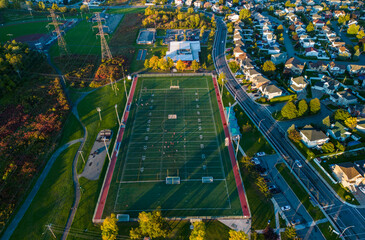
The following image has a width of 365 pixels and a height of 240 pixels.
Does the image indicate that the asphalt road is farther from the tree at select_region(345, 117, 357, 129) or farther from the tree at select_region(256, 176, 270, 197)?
the tree at select_region(345, 117, 357, 129)

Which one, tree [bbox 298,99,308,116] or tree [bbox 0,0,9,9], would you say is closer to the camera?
tree [bbox 298,99,308,116]

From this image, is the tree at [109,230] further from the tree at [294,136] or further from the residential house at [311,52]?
the residential house at [311,52]

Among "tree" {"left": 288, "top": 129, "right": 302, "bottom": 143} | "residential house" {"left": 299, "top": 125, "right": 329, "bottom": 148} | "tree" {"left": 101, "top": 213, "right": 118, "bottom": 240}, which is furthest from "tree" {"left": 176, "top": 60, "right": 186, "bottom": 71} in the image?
"tree" {"left": 101, "top": 213, "right": 118, "bottom": 240}

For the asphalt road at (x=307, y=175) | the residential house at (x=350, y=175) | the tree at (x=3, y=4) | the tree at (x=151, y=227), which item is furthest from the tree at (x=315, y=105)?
the tree at (x=3, y=4)

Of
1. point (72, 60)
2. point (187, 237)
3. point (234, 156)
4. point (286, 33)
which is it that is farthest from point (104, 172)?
point (286, 33)

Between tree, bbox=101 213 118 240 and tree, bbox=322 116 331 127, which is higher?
tree, bbox=322 116 331 127

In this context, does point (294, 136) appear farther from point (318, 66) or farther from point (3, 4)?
point (3, 4)

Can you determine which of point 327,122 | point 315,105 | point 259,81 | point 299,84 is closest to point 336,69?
point 299,84
